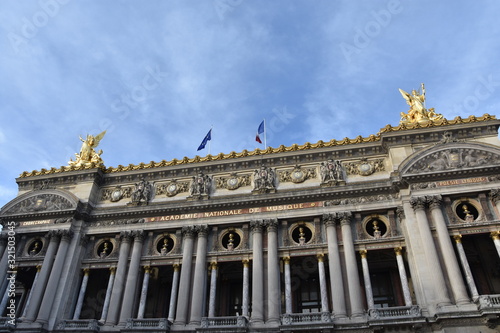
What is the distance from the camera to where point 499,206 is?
25422 millimetres

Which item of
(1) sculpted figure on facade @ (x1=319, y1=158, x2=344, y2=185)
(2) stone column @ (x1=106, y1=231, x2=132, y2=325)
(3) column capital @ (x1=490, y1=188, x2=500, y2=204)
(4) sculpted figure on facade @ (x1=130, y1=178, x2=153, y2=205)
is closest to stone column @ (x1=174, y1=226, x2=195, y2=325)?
(2) stone column @ (x1=106, y1=231, x2=132, y2=325)

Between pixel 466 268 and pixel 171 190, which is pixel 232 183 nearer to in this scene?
pixel 171 190

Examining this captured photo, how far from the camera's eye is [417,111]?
3147 centimetres

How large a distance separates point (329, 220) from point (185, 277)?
10.3 metres

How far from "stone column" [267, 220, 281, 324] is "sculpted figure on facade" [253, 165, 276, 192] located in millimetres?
2718

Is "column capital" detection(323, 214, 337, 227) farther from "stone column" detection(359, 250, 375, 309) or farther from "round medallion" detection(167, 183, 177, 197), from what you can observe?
"round medallion" detection(167, 183, 177, 197)

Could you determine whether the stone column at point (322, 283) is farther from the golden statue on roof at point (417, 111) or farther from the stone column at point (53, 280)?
the stone column at point (53, 280)

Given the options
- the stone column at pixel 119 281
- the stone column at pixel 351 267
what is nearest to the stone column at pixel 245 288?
the stone column at pixel 351 267

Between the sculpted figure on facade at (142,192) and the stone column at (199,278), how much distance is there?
5.39 m

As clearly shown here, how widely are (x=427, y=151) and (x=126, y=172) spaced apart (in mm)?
22859

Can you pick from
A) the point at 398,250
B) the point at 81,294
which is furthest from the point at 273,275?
the point at 81,294

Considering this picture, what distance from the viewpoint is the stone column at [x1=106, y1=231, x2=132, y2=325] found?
27734mm

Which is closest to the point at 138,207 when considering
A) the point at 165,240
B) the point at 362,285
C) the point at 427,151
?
the point at 165,240

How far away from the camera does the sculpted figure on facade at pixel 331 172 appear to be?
29.7 m
